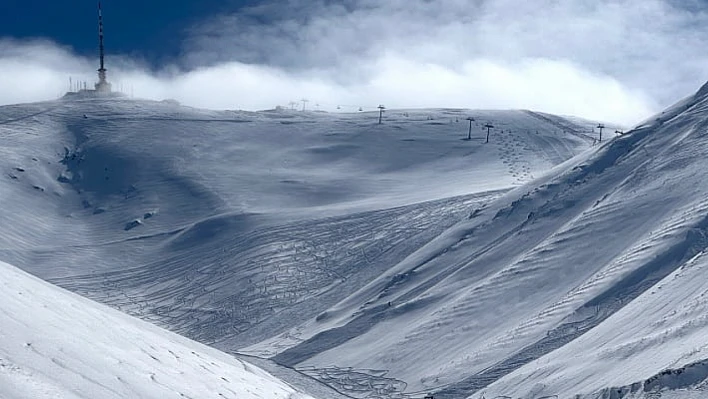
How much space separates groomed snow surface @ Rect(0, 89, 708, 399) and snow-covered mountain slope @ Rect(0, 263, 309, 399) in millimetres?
147

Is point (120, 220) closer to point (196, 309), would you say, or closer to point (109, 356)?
point (196, 309)

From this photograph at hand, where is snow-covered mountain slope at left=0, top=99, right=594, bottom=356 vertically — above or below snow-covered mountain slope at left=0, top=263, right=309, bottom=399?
below

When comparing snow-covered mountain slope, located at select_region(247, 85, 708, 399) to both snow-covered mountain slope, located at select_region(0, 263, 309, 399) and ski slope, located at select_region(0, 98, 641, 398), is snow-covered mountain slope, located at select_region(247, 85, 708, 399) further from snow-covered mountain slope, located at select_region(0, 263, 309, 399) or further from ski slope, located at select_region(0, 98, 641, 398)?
snow-covered mountain slope, located at select_region(0, 263, 309, 399)

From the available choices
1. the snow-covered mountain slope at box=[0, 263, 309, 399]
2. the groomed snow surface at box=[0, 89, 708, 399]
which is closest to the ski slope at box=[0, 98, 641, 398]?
the groomed snow surface at box=[0, 89, 708, 399]

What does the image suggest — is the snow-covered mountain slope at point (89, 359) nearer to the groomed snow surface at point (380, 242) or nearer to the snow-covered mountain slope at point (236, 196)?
the groomed snow surface at point (380, 242)

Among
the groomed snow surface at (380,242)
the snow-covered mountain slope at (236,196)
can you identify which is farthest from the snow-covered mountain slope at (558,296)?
the snow-covered mountain slope at (236,196)

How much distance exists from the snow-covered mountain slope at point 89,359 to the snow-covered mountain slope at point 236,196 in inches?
1056

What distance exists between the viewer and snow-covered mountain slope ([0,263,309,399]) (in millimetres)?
15664

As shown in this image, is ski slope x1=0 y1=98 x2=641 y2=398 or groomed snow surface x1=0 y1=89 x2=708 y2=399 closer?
groomed snow surface x1=0 y1=89 x2=708 y2=399

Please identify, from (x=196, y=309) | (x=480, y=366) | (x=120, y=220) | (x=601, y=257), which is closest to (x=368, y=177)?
(x=120, y=220)

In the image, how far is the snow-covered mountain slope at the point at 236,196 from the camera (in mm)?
57156

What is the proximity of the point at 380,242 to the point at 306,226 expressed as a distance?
7.01 m

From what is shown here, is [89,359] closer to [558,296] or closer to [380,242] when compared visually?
[558,296]

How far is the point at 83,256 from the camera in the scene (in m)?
66.9
